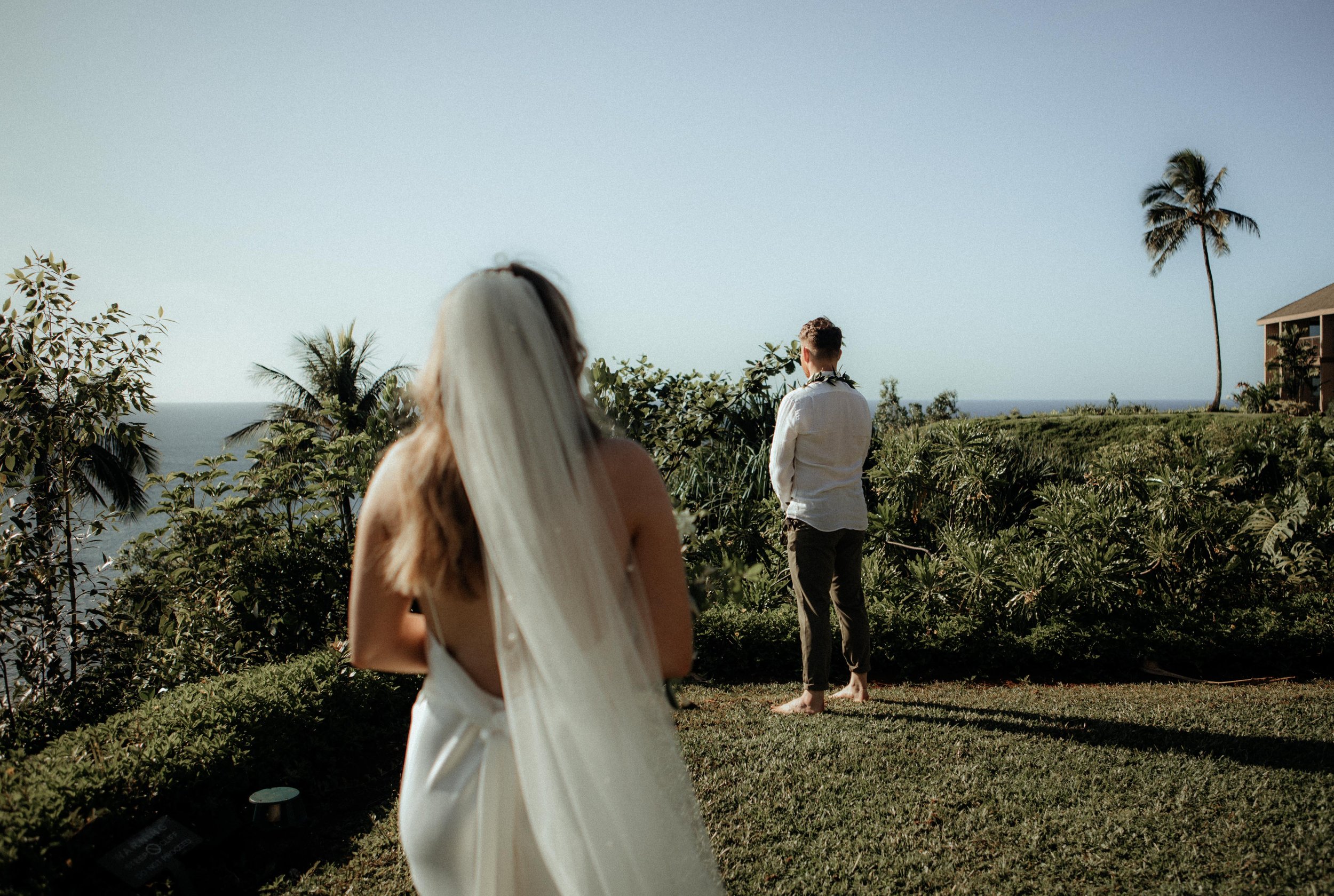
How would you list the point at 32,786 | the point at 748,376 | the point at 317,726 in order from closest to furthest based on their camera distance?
1. the point at 32,786
2. the point at 317,726
3. the point at 748,376

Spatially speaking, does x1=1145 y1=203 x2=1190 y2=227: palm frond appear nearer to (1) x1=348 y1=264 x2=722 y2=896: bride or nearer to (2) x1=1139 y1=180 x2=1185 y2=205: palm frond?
(2) x1=1139 y1=180 x2=1185 y2=205: palm frond

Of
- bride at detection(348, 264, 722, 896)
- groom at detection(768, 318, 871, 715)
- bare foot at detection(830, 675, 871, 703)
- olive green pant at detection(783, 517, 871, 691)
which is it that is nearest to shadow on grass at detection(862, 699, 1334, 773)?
bare foot at detection(830, 675, 871, 703)

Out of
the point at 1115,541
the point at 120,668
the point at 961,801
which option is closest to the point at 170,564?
the point at 120,668

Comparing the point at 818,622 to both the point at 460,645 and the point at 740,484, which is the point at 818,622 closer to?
the point at 460,645

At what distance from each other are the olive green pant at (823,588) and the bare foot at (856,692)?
21 centimetres

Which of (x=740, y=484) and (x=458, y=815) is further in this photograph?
(x=740, y=484)

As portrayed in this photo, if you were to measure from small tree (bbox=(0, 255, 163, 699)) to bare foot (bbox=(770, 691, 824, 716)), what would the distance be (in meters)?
3.80

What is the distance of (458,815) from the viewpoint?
1.52 m

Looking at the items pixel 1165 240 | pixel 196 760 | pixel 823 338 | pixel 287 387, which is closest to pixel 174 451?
pixel 287 387

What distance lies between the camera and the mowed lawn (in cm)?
276

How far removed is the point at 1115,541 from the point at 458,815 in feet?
20.8

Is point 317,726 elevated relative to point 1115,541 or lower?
lower

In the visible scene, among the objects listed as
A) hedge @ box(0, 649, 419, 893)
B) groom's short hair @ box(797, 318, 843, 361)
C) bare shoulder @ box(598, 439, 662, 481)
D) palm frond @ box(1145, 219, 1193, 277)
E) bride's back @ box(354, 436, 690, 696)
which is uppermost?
palm frond @ box(1145, 219, 1193, 277)

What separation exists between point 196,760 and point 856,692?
3352 mm
